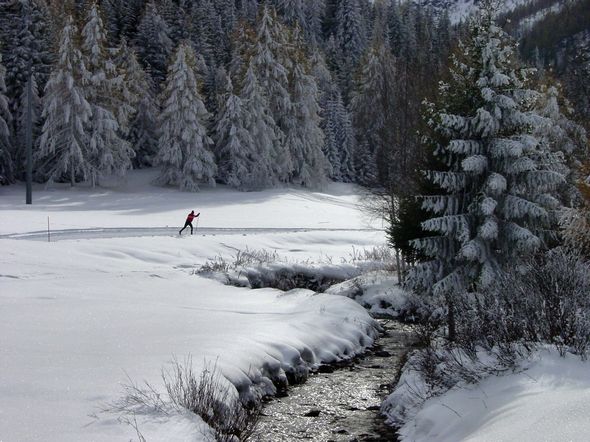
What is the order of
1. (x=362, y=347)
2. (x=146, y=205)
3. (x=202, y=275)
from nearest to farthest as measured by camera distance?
(x=362, y=347), (x=202, y=275), (x=146, y=205)

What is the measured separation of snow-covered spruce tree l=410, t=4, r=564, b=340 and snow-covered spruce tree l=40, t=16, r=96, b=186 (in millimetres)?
30499

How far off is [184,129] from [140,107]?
8.21m

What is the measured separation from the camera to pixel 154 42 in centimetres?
5391

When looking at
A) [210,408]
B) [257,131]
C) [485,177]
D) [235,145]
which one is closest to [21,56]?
[235,145]

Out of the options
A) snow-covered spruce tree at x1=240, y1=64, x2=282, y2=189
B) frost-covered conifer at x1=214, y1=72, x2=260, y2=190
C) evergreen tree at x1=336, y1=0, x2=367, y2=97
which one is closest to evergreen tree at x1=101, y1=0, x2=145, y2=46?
frost-covered conifer at x1=214, y1=72, x2=260, y2=190

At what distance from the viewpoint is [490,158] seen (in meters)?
16.1

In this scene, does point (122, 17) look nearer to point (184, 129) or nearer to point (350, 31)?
point (184, 129)

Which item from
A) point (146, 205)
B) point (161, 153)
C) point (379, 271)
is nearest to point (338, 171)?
point (161, 153)

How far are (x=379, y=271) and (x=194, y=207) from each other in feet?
56.1

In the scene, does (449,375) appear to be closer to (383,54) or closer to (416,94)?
(416,94)

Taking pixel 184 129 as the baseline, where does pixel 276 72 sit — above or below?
above

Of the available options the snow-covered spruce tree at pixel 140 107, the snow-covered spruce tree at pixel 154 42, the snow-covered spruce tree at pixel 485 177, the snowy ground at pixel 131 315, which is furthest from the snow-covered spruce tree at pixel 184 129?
the snow-covered spruce tree at pixel 485 177

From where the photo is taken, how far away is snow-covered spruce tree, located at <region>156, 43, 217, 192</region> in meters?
42.9

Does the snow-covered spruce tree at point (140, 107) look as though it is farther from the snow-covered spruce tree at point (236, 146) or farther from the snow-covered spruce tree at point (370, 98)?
the snow-covered spruce tree at point (370, 98)
